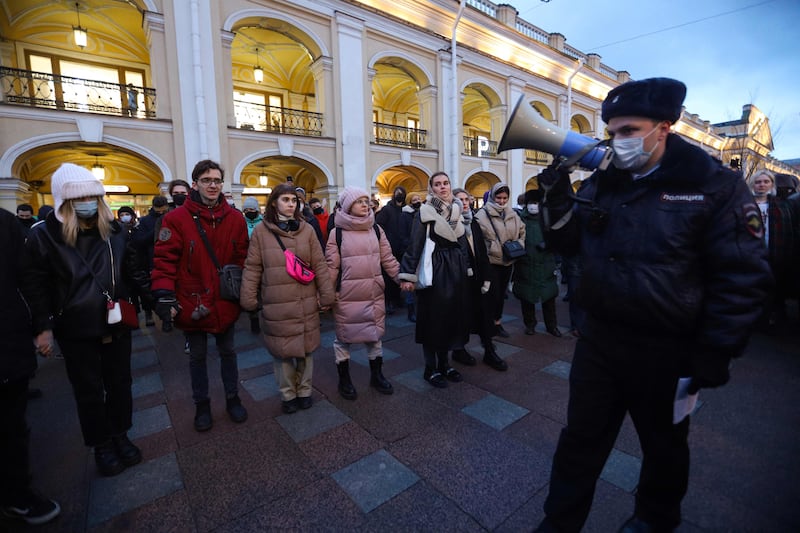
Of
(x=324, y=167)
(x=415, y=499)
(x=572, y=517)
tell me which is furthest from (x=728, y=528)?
(x=324, y=167)

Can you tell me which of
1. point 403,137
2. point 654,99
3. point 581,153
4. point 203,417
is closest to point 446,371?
point 203,417

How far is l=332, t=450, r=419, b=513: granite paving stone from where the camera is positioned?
217 cm

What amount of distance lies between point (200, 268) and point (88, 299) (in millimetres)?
719

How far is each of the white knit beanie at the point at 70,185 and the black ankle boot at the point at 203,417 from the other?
168cm

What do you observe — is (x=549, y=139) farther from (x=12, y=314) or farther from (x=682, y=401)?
(x=12, y=314)

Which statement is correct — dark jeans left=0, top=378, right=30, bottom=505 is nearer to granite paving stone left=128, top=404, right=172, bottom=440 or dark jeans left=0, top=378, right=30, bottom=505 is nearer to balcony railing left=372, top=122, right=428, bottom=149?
granite paving stone left=128, top=404, right=172, bottom=440

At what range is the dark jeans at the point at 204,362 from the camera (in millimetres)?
2939

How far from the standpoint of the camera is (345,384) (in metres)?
3.46

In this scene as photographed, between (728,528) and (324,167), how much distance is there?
459 inches

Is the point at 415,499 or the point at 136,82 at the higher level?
the point at 136,82

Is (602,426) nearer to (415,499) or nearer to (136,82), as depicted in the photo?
(415,499)

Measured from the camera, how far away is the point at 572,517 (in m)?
1.70

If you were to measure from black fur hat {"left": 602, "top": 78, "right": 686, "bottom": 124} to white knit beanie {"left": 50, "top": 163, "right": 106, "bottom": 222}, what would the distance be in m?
2.84

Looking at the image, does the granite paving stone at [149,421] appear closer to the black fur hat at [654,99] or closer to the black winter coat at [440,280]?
the black winter coat at [440,280]
